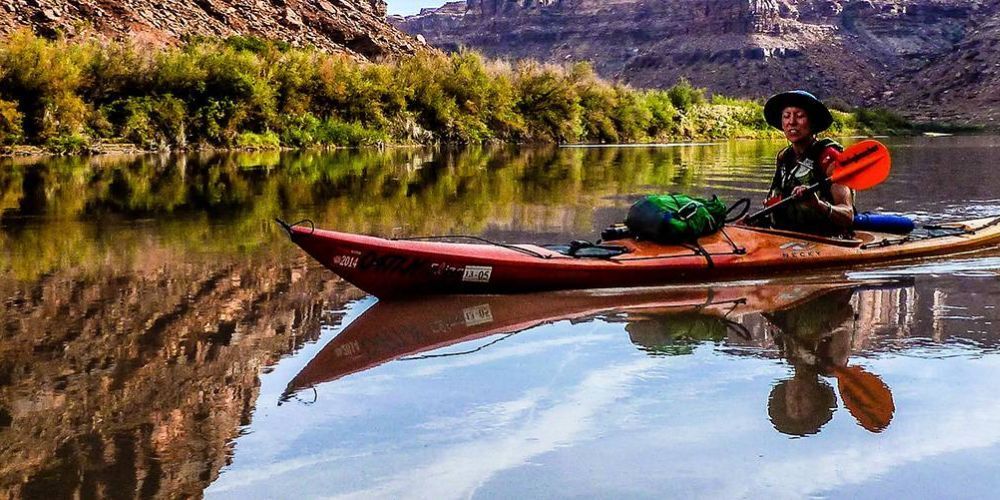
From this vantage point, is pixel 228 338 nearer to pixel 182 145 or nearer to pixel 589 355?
pixel 589 355

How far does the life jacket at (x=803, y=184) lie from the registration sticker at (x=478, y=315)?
2.81m

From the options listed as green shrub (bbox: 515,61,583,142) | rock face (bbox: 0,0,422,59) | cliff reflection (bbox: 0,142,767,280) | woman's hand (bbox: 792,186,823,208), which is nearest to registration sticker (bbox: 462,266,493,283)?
woman's hand (bbox: 792,186,823,208)

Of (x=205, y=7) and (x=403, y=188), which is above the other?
(x=205, y=7)

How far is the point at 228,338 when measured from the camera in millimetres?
5289

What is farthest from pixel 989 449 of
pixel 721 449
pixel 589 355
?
pixel 589 355

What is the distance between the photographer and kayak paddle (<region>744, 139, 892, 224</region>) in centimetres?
727

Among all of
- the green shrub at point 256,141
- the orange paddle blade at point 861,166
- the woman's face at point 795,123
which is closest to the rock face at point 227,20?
the green shrub at point 256,141

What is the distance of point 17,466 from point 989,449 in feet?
11.6

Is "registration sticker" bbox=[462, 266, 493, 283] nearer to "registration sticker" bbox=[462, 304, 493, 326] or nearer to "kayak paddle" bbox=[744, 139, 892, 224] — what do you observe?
"registration sticker" bbox=[462, 304, 493, 326]

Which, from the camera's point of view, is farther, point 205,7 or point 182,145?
point 205,7

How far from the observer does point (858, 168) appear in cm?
735

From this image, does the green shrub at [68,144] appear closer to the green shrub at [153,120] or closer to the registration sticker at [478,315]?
the green shrub at [153,120]

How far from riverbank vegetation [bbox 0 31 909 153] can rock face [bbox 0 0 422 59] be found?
4471 millimetres

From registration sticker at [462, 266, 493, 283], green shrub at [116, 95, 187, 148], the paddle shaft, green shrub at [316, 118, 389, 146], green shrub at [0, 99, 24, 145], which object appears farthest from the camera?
green shrub at [316, 118, 389, 146]
